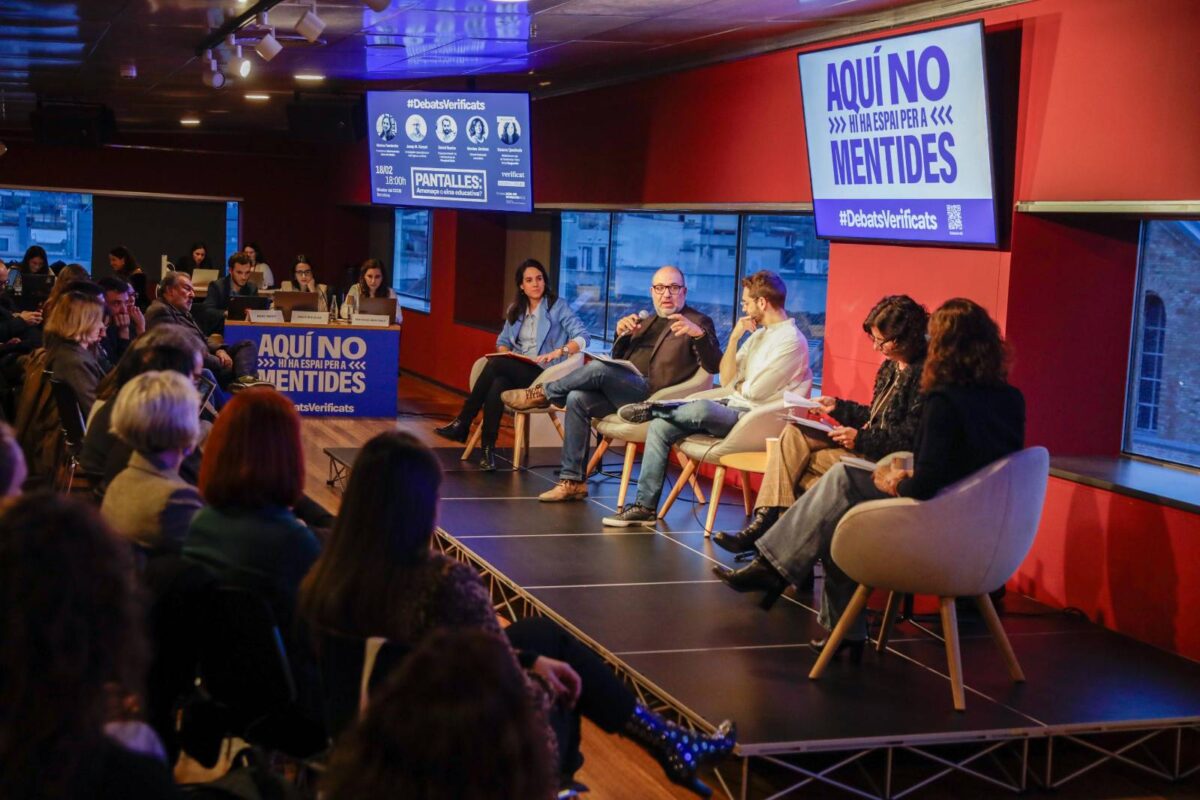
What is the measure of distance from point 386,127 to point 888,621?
778 centimetres

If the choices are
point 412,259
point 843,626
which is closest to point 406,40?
point 843,626

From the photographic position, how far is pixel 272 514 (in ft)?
10.2

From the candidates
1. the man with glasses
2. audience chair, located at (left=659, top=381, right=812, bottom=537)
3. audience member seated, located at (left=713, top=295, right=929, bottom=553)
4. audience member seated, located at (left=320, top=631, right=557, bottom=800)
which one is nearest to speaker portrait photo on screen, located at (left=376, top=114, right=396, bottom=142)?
the man with glasses

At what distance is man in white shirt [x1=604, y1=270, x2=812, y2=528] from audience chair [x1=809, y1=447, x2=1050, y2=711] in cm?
232

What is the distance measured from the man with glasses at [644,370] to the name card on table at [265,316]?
398cm

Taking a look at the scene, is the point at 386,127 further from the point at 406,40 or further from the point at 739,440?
the point at 739,440

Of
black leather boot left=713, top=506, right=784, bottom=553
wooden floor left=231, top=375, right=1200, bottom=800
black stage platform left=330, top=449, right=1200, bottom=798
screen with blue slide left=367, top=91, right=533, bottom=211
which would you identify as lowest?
wooden floor left=231, top=375, right=1200, bottom=800

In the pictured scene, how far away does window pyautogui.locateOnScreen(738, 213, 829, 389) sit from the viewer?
8.03 m

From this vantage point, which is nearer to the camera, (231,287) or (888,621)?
(888,621)

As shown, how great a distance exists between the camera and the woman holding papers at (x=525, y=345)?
838cm

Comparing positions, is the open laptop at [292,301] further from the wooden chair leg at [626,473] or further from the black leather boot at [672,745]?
the black leather boot at [672,745]

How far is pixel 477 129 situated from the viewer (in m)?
10.4

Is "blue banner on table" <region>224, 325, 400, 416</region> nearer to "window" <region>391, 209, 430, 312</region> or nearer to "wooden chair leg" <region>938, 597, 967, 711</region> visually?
"window" <region>391, 209, 430, 312</region>

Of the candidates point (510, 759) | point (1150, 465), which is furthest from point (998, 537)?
point (510, 759)
